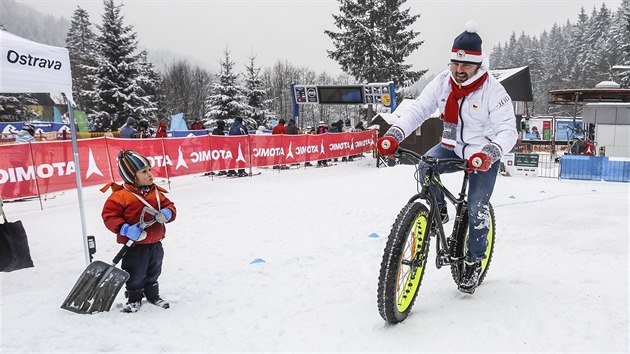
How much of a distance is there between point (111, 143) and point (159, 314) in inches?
305

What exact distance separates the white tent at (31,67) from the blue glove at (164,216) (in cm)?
210

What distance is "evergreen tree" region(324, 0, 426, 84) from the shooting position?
126ft

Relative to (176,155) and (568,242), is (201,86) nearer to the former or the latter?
(176,155)

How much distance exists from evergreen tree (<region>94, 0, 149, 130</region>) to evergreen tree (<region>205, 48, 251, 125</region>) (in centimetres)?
656

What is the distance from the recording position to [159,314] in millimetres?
3656

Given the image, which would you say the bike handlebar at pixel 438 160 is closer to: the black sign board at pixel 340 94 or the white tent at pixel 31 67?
the white tent at pixel 31 67

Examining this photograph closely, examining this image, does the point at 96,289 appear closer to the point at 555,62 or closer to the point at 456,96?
the point at 456,96

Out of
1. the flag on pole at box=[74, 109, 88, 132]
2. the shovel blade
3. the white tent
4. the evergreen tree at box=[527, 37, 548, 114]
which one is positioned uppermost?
the evergreen tree at box=[527, 37, 548, 114]

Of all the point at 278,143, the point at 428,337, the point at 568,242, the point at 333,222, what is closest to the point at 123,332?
the point at 428,337

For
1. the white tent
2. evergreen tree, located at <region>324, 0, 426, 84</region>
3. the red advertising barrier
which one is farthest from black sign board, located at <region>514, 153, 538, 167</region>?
evergreen tree, located at <region>324, 0, 426, 84</region>

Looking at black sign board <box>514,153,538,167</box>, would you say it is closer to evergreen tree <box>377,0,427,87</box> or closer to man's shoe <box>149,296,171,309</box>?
man's shoe <box>149,296,171,309</box>

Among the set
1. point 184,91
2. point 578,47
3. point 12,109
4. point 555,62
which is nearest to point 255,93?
point 12,109

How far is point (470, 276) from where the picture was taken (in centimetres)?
361

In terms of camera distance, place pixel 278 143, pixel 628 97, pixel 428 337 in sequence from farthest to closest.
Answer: pixel 628 97
pixel 278 143
pixel 428 337
